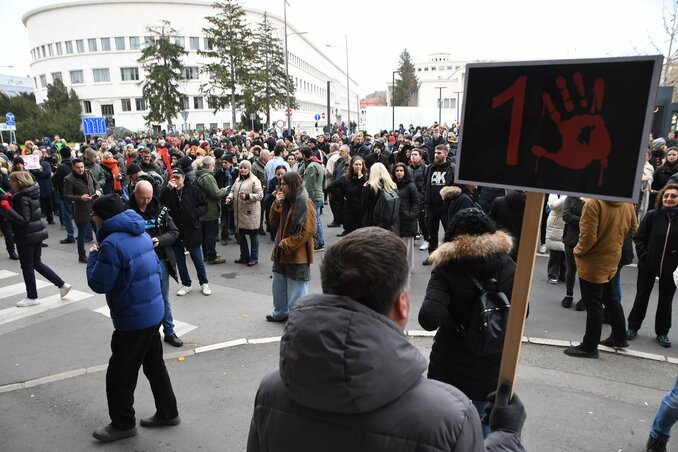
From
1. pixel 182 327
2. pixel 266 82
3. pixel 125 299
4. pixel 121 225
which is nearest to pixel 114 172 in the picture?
pixel 182 327

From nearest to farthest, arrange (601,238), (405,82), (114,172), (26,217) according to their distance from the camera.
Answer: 1. (601,238)
2. (26,217)
3. (114,172)
4. (405,82)

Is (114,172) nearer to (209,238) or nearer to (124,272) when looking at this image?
(209,238)

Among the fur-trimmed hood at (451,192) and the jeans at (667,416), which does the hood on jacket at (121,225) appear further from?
the fur-trimmed hood at (451,192)

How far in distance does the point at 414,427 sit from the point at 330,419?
0.80 ft

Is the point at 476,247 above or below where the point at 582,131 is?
below

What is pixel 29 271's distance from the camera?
6969 mm

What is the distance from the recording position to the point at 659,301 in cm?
545

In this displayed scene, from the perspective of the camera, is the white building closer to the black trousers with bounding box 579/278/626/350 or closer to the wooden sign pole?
the black trousers with bounding box 579/278/626/350

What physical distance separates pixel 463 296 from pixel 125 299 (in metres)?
2.60

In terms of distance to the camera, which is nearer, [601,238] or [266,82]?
[601,238]

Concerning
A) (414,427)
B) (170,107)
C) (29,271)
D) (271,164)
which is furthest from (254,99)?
(414,427)

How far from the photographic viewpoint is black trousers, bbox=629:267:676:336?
5.34 m

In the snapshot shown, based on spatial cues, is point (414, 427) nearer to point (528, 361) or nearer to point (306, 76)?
point (528, 361)

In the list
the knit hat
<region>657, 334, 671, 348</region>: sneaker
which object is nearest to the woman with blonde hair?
<region>657, 334, 671, 348</region>: sneaker
